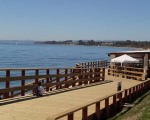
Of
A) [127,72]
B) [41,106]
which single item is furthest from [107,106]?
[127,72]

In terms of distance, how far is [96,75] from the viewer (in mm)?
24141

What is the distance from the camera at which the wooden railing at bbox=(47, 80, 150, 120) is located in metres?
8.87

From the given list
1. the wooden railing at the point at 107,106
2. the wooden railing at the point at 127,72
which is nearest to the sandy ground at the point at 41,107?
the wooden railing at the point at 107,106

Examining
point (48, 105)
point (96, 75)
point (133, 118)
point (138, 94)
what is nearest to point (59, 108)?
point (48, 105)

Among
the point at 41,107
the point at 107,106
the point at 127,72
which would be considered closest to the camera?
the point at 41,107

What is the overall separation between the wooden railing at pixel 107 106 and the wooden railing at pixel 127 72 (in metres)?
8.07

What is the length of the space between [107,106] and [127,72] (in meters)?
18.2

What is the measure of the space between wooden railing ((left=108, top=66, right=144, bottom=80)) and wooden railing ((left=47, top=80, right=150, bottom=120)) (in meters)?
8.07

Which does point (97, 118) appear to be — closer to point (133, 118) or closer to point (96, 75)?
point (133, 118)

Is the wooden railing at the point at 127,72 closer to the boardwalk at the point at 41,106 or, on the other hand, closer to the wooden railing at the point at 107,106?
the wooden railing at the point at 107,106

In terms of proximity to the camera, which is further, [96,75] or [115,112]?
[96,75]

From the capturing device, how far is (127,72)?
98.3 ft

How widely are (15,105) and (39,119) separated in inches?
97.1

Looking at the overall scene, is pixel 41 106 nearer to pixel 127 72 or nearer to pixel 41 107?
pixel 41 107
